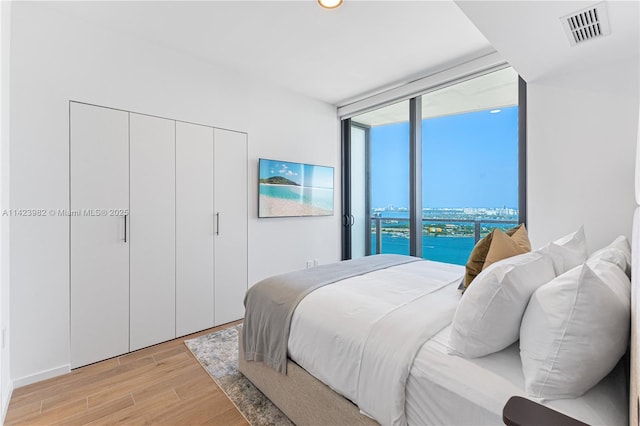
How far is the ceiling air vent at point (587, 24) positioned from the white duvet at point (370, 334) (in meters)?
1.54

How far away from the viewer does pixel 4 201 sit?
2029 millimetres

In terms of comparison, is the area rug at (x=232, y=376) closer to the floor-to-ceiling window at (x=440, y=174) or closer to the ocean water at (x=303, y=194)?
the ocean water at (x=303, y=194)

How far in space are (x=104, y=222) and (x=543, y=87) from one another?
3.73 m

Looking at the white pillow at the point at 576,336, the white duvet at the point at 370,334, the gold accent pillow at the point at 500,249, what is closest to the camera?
the white pillow at the point at 576,336

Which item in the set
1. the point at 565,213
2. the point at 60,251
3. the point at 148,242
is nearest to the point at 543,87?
the point at 565,213

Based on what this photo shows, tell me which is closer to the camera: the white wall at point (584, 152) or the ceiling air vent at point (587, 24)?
the ceiling air vent at point (587, 24)

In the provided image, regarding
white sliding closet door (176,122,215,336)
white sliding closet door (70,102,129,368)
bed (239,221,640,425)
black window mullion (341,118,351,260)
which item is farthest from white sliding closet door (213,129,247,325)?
black window mullion (341,118,351,260)

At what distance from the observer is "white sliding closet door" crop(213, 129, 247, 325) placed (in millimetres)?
3238

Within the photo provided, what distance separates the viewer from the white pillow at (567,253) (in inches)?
53.5

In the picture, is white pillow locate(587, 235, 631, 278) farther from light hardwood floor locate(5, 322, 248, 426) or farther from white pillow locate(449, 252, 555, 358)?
light hardwood floor locate(5, 322, 248, 426)

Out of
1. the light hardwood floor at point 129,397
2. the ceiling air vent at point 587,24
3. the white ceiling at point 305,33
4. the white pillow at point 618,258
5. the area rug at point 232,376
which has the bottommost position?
the light hardwood floor at point 129,397

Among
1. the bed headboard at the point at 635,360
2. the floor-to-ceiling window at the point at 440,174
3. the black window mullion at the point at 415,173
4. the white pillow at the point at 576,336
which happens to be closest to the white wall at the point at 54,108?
the black window mullion at the point at 415,173

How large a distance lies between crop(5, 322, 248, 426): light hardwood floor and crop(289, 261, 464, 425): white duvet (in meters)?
0.73

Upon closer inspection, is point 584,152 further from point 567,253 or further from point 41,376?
point 41,376
